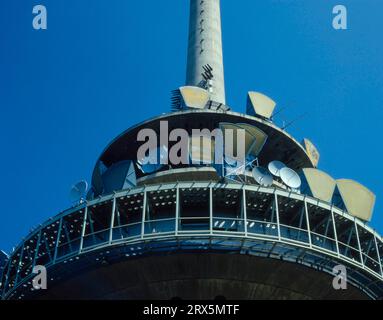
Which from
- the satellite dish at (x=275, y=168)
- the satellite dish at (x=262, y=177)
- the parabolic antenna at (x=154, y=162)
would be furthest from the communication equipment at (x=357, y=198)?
the parabolic antenna at (x=154, y=162)

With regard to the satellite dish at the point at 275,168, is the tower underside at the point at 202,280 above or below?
below

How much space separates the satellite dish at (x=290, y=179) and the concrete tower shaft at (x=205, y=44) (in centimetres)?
1303

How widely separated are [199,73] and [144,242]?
2201 cm

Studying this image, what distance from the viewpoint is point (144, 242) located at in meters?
33.2

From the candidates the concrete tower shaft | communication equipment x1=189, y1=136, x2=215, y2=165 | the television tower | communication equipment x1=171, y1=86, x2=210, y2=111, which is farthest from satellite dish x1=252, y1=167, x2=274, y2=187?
the concrete tower shaft

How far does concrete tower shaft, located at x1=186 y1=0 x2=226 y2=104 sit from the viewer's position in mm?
52188

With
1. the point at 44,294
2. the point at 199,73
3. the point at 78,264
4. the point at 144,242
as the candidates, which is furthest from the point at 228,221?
the point at 199,73

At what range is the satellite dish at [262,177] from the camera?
37.3 m

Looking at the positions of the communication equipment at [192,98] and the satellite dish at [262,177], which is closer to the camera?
the satellite dish at [262,177]

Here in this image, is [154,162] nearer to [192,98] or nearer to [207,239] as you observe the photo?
[192,98]

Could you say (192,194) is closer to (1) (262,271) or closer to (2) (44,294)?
(1) (262,271)

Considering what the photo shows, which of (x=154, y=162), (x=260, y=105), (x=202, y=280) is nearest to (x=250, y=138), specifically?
(x=260, y=105)

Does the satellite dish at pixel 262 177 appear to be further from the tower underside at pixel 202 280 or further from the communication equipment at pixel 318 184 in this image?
the tower underside at pixel 202 280

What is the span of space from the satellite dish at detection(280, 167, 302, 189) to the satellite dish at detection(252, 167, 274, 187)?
0.84 m
